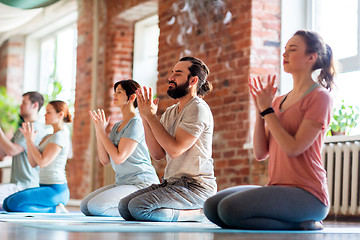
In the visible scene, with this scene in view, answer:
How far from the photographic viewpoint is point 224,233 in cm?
229

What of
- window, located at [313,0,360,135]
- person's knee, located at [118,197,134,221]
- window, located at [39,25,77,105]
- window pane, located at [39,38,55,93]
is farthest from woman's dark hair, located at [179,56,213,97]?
window pane, located at [39,38,55,93]

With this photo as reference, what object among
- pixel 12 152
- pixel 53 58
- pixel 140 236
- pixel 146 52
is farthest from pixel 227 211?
pixel 53 58

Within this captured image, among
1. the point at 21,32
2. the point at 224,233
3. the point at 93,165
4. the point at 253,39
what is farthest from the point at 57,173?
the point at 21,32

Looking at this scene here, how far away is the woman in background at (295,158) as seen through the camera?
94.3 inches

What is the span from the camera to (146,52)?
7270 mm

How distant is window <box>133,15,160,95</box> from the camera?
718 centimetres

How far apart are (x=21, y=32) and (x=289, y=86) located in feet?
18.7

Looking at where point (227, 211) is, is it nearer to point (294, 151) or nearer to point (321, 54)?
point (294, 151)

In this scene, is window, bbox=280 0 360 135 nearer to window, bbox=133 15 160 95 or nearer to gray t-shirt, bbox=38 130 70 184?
gray t-shirt, bbox=38 130 70 184

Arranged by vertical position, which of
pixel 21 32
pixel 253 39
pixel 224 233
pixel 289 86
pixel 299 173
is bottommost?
pixel 224 233

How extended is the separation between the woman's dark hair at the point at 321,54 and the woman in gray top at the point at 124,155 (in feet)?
4.71

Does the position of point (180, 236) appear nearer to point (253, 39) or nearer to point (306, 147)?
point (306, 147)

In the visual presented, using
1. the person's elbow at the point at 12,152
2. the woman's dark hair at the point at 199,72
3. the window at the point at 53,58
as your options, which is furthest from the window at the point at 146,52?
the woman's dark hair at the point at 199,72

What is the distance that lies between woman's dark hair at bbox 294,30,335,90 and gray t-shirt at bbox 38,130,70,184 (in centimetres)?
227
